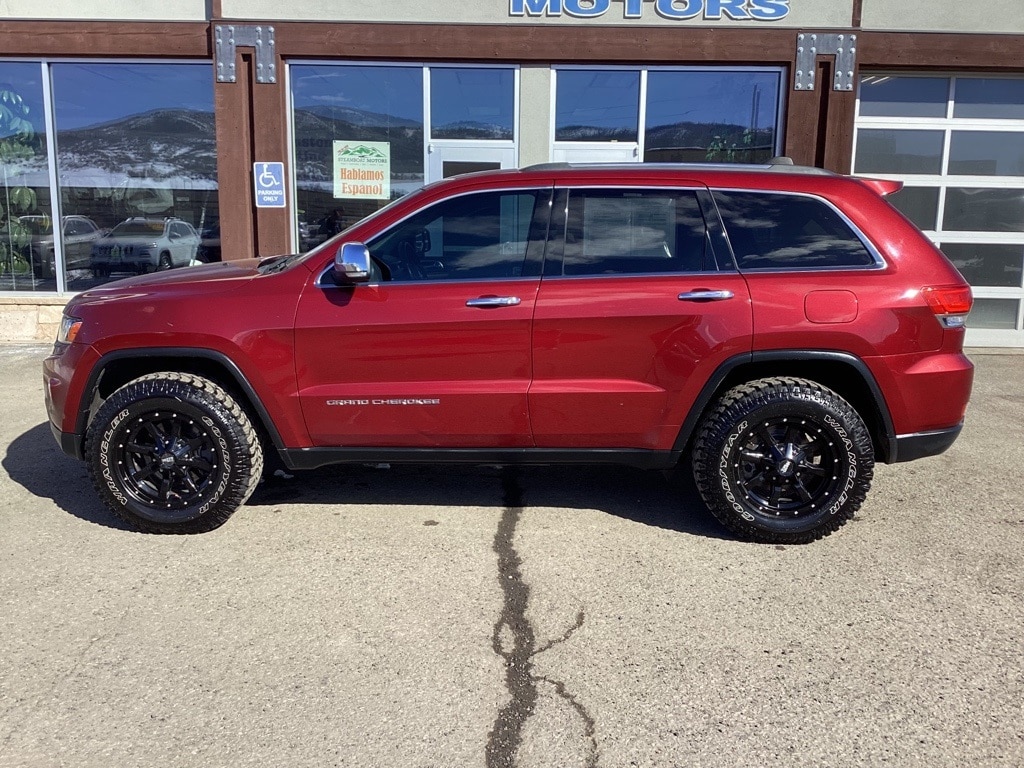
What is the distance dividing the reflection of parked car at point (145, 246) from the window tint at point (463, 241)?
667 cm

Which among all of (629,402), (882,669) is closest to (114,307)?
(629,402)

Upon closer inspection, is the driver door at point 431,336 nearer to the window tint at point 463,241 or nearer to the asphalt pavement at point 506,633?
the window tint at point 463,241

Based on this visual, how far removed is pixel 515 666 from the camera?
2963 mm

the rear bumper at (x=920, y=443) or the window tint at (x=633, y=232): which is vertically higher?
the window tint at (x=633, y=232)

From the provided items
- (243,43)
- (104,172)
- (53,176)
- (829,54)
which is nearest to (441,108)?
(243,43)

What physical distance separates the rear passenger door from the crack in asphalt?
699mm

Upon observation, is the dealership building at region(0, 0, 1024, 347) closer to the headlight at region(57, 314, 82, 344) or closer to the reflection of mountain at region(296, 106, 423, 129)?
the reflection of mountain at region(296, 106, 423, 129)

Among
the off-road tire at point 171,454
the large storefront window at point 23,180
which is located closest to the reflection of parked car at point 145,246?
the large storefront window at point 23,180

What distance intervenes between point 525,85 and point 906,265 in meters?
6.26

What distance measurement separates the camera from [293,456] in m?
4.18

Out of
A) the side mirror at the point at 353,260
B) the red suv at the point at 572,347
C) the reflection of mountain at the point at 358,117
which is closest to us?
the side mirror at the point at 353,260

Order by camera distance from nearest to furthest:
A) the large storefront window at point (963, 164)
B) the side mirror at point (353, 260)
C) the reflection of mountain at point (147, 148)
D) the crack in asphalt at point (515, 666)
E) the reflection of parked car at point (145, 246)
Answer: the crack in asphalt at point (515, 666) < the side mirror at point (353, 260) < the large storefront window at point (963, 164) < the reflection of mountain at point (147, 148) < the reflection of parked car at point (145, 246)

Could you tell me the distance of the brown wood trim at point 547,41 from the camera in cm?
902

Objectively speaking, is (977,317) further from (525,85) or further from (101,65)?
(101,65)
